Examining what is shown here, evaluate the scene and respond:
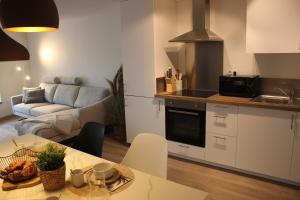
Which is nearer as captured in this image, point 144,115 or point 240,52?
point 240,52

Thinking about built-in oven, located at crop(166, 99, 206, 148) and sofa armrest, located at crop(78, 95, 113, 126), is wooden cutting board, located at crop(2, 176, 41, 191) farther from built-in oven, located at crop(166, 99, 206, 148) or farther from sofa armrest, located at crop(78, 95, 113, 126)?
sofa armrest, located at crop(78, 95, 113, 126)

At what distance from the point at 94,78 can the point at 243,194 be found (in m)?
3.80

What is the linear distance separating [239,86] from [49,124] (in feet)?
8.83

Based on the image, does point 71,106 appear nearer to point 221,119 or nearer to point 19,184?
point 221,119

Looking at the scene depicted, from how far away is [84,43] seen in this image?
5500mm

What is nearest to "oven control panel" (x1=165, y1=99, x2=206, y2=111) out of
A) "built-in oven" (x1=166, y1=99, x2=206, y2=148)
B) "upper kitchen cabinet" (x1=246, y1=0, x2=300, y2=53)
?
"built-in oven" (x1=166, y1=99, x2=206, y2=148)

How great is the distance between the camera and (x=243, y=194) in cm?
Answer: 270

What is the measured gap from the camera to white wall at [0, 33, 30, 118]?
642 cm

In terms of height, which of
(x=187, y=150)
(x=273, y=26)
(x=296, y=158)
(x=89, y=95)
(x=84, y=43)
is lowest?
(x=187, y=150)

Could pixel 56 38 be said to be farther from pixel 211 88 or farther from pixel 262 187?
pixel 262 187

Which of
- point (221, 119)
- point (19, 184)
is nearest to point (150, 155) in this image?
point (19, 184)

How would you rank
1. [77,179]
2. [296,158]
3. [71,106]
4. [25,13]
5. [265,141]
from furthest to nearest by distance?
[71,106] < [265,141] < [296,158] < [77,179] < [25,13]

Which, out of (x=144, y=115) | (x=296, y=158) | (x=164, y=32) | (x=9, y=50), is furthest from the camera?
(x=144, y=115)

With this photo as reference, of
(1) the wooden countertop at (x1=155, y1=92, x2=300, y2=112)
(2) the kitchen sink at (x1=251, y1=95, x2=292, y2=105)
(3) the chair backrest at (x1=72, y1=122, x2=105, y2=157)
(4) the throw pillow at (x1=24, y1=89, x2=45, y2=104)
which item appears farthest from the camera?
(4) the throw pillow at (x1=24, y1=89, x2=45, y2=104)
